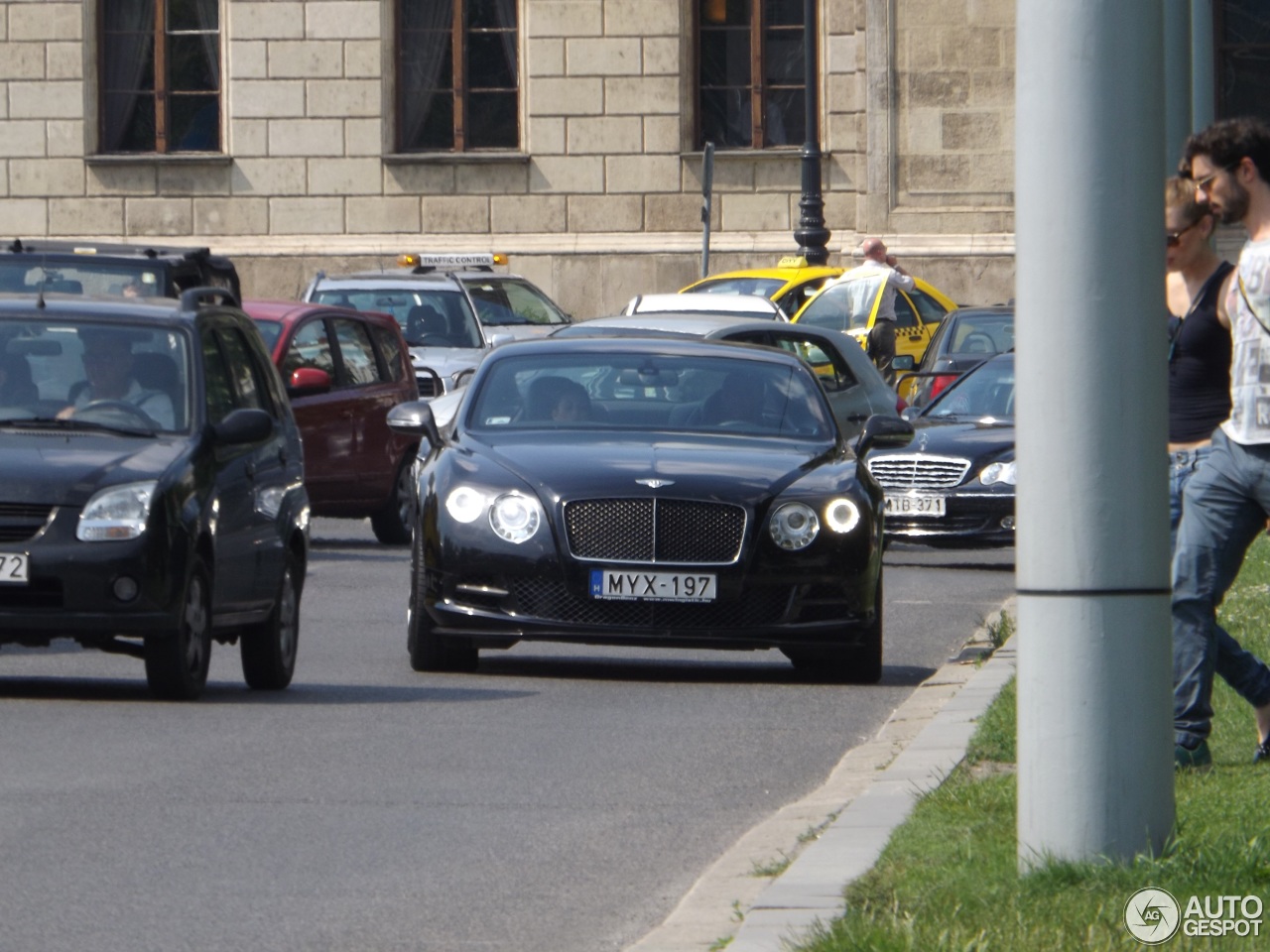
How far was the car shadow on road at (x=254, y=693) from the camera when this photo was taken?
1117 centimetres

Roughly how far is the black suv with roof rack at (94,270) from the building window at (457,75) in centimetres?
2098

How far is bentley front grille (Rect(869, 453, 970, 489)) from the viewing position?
1927 centimetres

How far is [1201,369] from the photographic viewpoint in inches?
327

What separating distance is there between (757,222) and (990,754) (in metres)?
30.6

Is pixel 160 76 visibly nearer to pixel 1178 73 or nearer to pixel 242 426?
pixel 1178 73

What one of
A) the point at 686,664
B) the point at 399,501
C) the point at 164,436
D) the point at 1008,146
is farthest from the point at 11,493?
the point at 1008,146

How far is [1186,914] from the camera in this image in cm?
571

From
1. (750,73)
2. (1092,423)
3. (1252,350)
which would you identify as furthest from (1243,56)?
(1092,423)

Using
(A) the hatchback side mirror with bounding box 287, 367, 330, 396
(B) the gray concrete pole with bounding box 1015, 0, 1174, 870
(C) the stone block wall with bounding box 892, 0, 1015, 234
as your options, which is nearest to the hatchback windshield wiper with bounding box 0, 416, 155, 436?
(B) the gray concrete pole with bounding box 1015, 0, 1174, 870

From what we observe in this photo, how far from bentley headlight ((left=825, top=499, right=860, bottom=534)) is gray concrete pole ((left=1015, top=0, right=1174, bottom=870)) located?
18.7ft

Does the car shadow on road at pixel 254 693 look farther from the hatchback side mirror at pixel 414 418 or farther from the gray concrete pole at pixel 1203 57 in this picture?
the gray concrete pole at pixel 1203 57

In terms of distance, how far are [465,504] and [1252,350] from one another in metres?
4.76

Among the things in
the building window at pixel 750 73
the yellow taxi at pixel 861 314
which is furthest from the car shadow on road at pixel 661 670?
the building window at pixel 750 73
